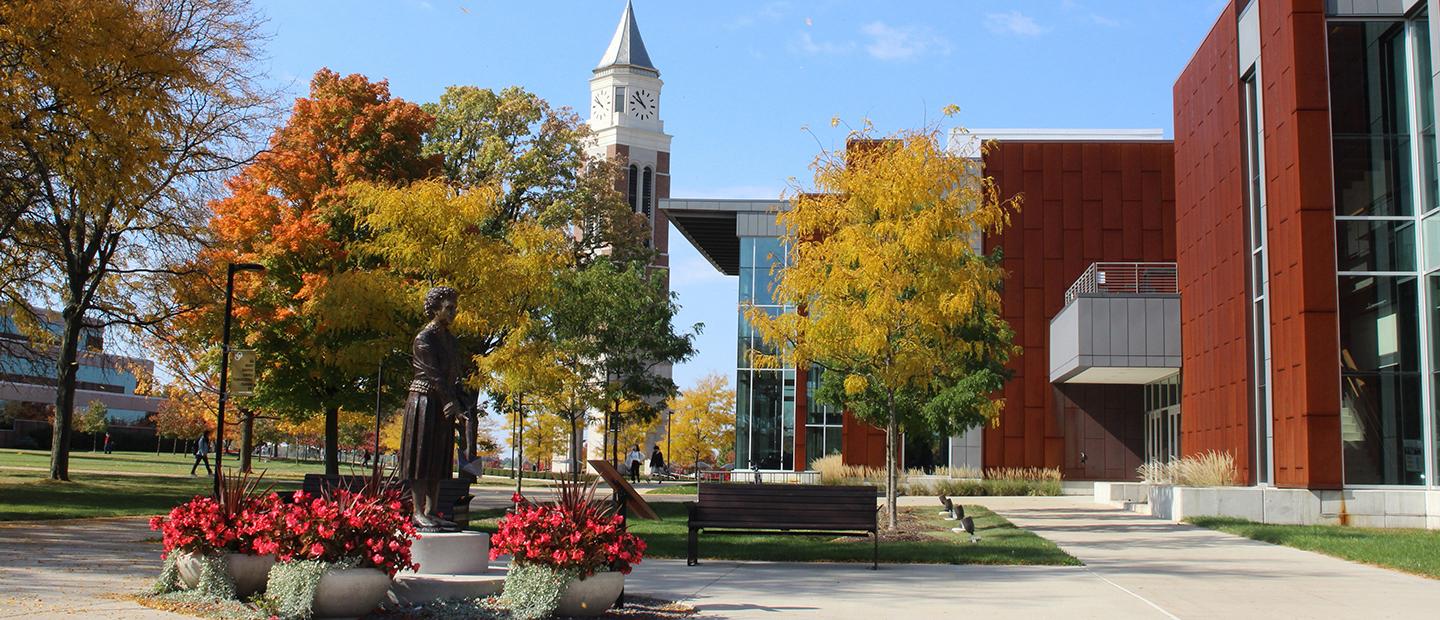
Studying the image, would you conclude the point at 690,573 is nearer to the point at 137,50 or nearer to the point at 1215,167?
the point at 137,50

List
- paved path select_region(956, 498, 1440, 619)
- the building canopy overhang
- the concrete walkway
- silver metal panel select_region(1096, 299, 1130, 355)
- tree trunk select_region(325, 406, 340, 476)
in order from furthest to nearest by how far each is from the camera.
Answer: the building canopy overhang → silver metal panel select_region(1096, 299, 1130, 355) → tree trunk select_region(325, 406, 340, 476) → paved path select_region(956, 498, 1440, 619) → the concrete walkway

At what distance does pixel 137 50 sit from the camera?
2011 cm

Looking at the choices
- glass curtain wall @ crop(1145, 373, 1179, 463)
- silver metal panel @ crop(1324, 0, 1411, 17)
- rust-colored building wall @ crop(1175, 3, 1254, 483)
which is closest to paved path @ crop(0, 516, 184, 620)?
rust-colored building wall @ crop(1175, 3, 1254, 483)

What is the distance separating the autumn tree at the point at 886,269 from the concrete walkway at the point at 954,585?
434 cm

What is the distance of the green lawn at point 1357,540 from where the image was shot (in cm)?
1491

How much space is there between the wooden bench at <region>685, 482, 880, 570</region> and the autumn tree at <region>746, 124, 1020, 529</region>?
501 cm

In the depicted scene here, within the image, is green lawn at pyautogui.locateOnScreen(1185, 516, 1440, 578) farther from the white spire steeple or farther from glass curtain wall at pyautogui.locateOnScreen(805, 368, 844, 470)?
the white spire steeple

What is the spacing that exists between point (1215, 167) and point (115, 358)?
27.2 m

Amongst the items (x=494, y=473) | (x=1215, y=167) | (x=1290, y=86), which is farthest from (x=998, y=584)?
(x=494, y=473)

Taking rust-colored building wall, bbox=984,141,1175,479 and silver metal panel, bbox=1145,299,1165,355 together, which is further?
rust-colored building wall, bbox=984,141,1175,479

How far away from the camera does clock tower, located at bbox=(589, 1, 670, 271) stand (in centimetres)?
10502

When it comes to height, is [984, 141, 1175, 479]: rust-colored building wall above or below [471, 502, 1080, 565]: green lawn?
above

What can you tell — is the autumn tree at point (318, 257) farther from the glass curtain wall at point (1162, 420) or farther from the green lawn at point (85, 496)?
the glass curtain wall at point (1162, 420)

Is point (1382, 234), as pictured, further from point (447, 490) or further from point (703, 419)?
point (703, 419)
